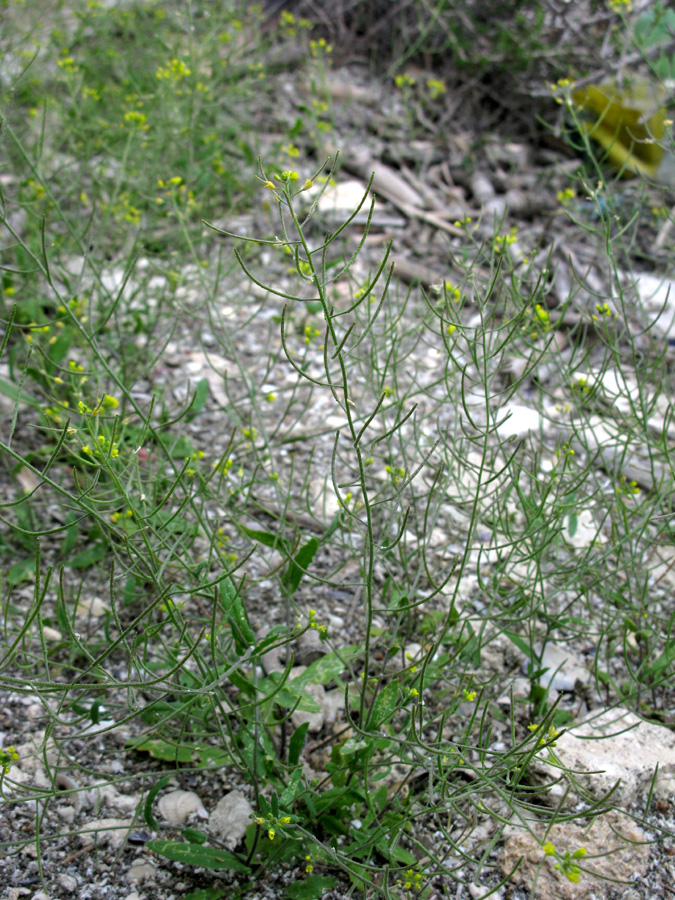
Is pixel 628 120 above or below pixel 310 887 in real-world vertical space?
above

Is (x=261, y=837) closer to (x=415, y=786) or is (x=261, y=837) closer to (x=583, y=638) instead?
(x=415, y=786)

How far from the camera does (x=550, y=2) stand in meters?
4.25

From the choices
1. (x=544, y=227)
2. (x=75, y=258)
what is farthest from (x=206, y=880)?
(x=544, y=227)

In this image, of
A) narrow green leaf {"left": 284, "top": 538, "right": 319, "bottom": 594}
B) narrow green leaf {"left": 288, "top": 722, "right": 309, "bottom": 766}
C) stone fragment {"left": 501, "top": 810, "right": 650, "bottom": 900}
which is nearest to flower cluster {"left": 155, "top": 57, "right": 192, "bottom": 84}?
narrow green leaf {"left": 284, "top": 538, "right": 319, "bottom": 594}

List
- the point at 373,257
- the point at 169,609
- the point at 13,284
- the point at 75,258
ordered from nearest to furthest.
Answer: the point at 169,609
the point at 13,284
the point at 75,258
the point at 373,257

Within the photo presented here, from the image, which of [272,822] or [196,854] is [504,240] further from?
[196,854]

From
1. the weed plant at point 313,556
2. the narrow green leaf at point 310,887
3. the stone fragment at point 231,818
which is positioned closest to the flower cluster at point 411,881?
the weed plant at point 313,556

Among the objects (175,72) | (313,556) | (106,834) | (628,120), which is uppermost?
(628,120)

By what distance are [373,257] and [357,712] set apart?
240cm

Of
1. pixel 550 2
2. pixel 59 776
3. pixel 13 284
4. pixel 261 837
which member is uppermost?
pixel 550 2

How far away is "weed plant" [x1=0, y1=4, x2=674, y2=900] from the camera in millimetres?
1291

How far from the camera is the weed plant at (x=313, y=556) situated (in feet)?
4.24

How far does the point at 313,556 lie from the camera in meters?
1.91

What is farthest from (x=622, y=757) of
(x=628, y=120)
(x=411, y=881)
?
(x=628, y=120)
